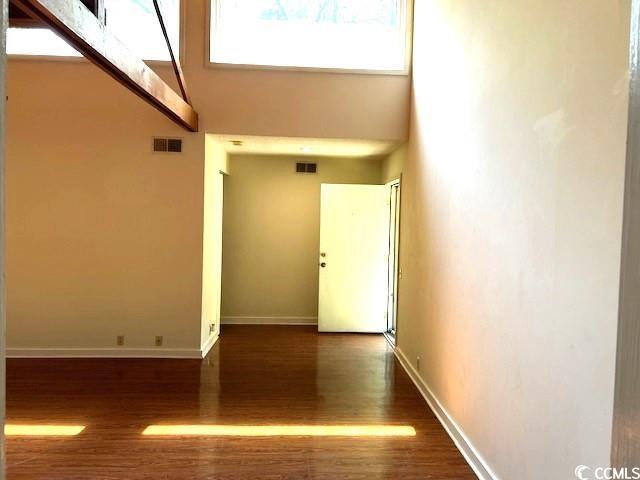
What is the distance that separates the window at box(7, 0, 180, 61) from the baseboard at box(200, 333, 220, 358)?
9.87ft

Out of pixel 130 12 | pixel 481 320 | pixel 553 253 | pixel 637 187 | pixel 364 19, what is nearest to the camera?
pixel 637 187

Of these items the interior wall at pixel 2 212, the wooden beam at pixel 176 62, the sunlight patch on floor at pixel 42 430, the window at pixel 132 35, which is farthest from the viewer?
the window at pixel 132 35

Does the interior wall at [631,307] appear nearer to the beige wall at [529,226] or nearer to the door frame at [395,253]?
the beige wall at [529,226]

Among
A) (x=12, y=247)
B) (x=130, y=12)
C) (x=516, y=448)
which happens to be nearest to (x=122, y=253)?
(x=12, y=247)

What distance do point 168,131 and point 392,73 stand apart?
2.38 meters

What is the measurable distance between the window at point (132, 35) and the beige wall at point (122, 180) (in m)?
0.14

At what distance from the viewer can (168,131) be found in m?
4.47

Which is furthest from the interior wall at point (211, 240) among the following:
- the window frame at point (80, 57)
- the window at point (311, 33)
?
the window at point (311, 33)

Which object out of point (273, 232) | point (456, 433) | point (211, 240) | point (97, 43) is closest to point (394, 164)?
point (273, 232)

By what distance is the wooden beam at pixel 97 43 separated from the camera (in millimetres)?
1851

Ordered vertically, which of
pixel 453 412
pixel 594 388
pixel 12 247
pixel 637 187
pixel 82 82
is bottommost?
pixel 453 412

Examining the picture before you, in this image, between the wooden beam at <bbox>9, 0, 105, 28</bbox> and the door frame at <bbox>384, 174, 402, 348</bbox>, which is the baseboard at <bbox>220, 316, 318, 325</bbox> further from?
the wooden beam at <bbox>9, 0, 105, 28</bbox>

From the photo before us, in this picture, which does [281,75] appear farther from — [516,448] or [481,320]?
[516,448]

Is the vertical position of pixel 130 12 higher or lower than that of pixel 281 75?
higher
